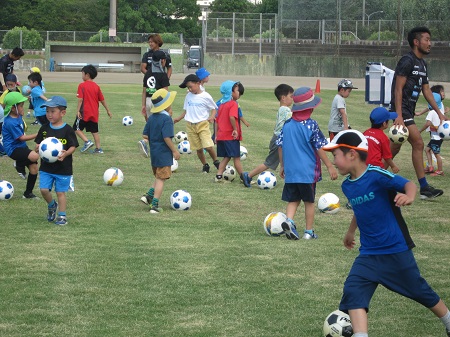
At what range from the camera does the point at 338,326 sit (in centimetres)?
636

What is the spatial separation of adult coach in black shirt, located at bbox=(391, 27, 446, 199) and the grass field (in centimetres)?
73

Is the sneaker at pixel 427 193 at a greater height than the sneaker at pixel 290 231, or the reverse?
the sneaker at pixel 427 193

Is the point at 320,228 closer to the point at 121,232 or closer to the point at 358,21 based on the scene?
the point at 121,232

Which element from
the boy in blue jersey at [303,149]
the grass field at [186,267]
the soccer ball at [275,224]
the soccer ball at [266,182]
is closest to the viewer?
→ the grass field at [186,267]

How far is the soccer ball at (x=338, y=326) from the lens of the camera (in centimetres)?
633

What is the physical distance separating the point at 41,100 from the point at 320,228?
10280mm

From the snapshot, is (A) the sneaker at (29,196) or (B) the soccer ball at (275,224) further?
(A) the sneaker at (29,196)

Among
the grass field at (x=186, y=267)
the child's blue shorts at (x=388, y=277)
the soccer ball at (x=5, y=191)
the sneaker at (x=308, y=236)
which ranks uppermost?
the child's blue shorts at (x=388, y=277)

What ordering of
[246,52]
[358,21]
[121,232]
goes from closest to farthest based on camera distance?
[121,232] < [358,21] < [246,52]

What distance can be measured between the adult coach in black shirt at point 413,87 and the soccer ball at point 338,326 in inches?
248

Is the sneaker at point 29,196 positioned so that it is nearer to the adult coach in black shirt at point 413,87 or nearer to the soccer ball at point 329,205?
the soccer ball at point 329,205

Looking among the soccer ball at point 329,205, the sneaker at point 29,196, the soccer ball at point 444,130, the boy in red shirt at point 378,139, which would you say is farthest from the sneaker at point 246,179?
the soccer ball at point 444,130

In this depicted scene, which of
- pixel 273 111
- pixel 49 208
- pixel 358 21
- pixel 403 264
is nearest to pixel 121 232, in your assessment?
pixel 49 208

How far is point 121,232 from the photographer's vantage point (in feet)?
34.2
